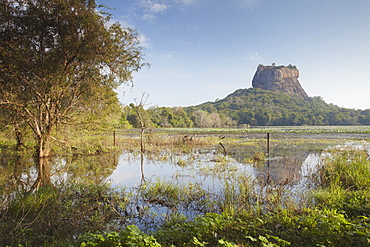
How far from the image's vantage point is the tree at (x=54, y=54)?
934 cm

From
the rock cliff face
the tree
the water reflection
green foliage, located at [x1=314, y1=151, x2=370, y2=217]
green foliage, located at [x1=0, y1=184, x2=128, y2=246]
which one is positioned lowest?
the water reflection

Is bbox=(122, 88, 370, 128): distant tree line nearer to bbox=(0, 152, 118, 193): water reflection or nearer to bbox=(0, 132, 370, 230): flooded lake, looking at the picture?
bbox=(0, 152, 118, 193): water reflection

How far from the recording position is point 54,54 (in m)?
10.3

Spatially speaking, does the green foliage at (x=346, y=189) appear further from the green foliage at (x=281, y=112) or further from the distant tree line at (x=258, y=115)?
the green foliage at (x=281, y=112)

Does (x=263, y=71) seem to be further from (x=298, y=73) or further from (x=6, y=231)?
(x=6, y=231)

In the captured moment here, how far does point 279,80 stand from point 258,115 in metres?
75.4

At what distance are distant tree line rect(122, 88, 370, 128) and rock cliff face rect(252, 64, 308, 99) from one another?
3404 centimetres

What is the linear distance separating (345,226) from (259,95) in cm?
14831

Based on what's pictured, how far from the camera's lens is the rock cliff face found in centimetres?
17375

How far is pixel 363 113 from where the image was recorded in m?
110

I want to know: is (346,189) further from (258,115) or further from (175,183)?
(258,115)

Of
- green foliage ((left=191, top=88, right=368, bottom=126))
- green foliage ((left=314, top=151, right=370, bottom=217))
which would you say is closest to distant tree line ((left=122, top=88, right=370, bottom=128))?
green foliage ((left=191, top=88, right=368, bottom=126))

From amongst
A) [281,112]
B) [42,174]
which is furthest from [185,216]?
[281,112]

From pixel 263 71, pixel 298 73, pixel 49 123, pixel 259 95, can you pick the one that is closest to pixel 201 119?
pixel 259 95
